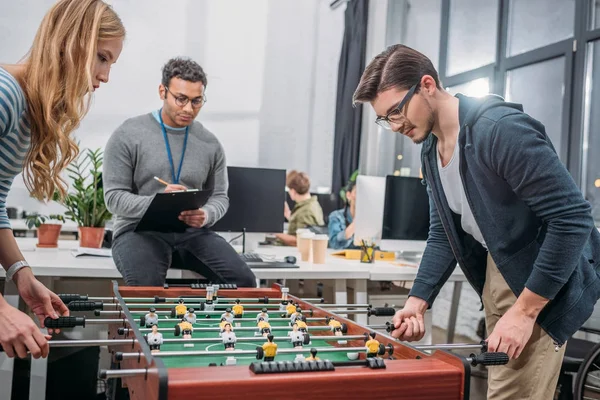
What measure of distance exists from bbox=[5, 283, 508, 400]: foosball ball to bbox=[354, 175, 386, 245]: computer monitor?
4.79ft

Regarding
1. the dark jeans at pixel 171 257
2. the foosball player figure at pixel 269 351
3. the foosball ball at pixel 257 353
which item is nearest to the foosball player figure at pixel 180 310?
A: the foosball ball at pixel 257 353

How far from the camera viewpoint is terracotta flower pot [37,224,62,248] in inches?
122

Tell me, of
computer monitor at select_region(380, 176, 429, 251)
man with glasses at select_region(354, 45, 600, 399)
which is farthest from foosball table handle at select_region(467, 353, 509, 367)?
computer monitor at select_region(380, 176, 429, 251)

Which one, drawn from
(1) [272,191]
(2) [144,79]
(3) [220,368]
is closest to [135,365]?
(3) [220,368]

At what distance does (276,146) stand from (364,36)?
5.46 ft

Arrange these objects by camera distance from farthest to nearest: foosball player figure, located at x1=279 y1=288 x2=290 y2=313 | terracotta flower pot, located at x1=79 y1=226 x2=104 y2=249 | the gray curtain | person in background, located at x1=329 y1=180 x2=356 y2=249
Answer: the gray curtain, person in background, located at x1=329 y1=180 x2=356 y2=249, terracotta flower pot, located at x1=79 y1=226 x2=104 y2=249, foosball player figure, located at x1=279 y1=288 x2=290 y2=313

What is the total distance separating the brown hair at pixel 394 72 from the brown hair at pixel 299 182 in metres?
3.56

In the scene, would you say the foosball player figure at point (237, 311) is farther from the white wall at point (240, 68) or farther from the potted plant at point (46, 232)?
the white wall at point (240, 68)

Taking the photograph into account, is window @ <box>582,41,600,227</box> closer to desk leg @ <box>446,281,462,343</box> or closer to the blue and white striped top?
desk leg @ <box>446,281,462,343</box>

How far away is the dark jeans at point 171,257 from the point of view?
7.97ft

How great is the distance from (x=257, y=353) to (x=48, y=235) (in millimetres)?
2262

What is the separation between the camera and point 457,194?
1734 millimetres

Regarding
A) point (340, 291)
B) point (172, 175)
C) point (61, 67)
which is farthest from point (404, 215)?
point (61, 67)

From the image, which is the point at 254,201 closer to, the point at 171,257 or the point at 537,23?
the point at 171,257
